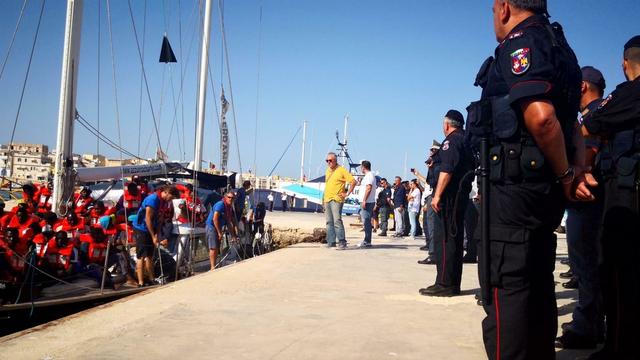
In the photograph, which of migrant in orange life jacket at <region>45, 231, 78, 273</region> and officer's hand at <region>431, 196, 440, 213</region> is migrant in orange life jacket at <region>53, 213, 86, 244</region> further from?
officer's hand at <region>431, 196, 440, 213</region>

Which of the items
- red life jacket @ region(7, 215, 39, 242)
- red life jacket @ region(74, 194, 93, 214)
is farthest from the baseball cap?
red life jacket @ region(74, 194, 93, 214)

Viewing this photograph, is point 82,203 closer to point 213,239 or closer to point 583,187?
point 213,239

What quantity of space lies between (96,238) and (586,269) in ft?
21.6

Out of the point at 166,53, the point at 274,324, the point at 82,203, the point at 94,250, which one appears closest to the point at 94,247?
the point at 94,250

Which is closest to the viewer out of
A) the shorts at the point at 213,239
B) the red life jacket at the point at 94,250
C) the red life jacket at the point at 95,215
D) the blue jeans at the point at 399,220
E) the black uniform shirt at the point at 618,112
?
the black uniform shirt at the point at 618,112

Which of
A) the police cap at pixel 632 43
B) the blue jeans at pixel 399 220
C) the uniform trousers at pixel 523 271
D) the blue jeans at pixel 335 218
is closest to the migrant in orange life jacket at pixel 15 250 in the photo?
the blue jeans at pixel 335 218

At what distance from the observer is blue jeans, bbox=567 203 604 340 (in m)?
3.15

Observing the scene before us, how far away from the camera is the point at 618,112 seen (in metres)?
2.88

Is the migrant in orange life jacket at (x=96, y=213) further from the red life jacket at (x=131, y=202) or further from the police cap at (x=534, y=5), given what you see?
the police cap at (x=534, y=5)

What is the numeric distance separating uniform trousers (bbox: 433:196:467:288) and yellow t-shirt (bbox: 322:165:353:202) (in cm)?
454

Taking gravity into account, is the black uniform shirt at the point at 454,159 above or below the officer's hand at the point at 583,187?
above

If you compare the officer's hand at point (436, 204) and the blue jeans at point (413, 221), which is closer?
the officer's hand at point (436, 204)

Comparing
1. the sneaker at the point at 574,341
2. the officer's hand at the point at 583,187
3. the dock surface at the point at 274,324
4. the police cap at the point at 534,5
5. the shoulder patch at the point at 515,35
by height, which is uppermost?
the police cap at the point at 534,5

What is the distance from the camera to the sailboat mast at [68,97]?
8891 mm
